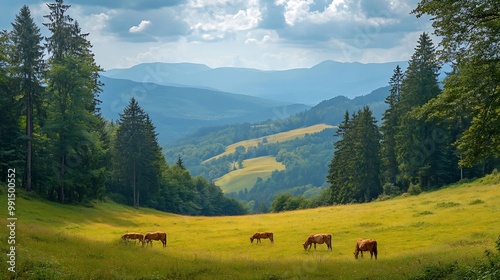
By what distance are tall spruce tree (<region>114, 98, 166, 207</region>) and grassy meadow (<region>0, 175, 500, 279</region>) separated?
20.3 meters

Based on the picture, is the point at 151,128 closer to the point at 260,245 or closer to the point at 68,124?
the point at 68,124

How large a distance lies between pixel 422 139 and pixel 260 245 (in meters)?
37.7

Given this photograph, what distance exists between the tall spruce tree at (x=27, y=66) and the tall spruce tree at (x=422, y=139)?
4527 centimetres

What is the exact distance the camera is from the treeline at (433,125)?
56.7ft

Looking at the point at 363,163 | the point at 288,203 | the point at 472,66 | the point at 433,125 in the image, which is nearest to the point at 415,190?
the point at 433,125

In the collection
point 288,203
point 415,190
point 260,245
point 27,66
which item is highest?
point 27,66

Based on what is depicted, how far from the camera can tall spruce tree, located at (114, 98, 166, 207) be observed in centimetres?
7194

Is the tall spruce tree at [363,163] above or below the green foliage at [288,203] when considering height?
above

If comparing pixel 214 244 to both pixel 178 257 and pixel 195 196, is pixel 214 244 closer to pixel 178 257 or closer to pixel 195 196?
pixel 178 257

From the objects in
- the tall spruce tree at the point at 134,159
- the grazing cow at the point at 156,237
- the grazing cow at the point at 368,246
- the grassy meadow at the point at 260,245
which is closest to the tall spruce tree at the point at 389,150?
the grassy meadow at the point at 260,245

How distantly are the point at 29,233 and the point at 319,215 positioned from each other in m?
30.8

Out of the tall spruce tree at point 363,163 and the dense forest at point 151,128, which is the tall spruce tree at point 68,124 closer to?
the dense forest at point 151,128

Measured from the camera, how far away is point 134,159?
71.8m

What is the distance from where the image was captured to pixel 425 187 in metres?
61.0
